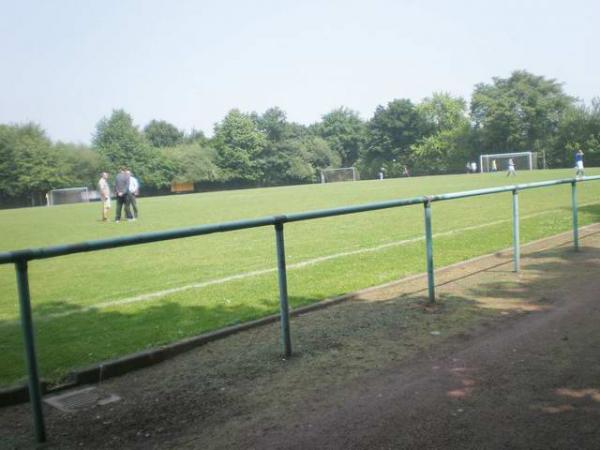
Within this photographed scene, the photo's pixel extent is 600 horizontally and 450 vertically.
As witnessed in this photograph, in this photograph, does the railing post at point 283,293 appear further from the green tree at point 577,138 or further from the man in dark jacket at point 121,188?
the green tree at point 577,138

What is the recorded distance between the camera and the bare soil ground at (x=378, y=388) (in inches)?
135

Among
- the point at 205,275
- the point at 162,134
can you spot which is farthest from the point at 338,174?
the point at 205,275

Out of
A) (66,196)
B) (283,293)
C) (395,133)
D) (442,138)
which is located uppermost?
(395,133)

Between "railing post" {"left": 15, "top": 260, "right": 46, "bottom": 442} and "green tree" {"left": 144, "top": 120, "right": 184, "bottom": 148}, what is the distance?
388ft

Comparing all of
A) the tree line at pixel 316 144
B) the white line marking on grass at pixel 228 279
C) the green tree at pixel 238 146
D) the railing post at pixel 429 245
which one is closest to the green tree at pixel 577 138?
the tree line at pixel 316 144

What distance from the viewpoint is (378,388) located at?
13.6 ft

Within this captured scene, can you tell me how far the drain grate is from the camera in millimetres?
4156

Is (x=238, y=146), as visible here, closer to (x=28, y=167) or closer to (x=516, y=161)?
(x=28, y=167)

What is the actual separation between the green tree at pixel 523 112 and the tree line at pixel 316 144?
0.46ft

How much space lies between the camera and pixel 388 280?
8055 millimetres

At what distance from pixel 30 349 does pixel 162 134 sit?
396ft

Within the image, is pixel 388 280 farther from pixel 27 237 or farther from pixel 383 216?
pixel 27 237

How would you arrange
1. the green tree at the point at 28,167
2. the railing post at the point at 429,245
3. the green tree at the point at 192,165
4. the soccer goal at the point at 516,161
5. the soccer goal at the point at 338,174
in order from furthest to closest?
the soccer goal at the point at 338,174
the green tree at the point at 192,165
the soccer goal at the point at 516,161
the green tree at the point at 28,167
the railing post at the point at 429,245

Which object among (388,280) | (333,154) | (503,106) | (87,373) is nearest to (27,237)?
(388,280)
